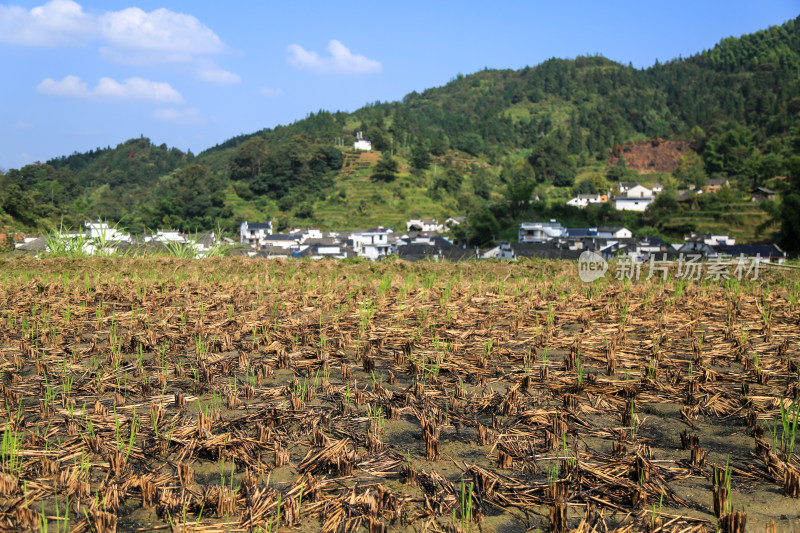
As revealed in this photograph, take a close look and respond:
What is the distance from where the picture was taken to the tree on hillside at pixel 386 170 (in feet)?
297

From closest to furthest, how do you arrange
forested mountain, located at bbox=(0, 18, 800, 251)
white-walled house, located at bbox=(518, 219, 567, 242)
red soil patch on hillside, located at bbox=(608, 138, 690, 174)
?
1. white-walled house, located at bbox=(518, 219, 567, 242)
2. forested mountain, located at bbox=(0, 18, 800, 251)
3. red soil patch on hillside, located at bbox=(608, 138, 690, 174)

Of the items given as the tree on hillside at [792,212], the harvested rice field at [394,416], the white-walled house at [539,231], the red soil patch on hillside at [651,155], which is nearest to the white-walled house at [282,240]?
the white-walled house at [539,231]

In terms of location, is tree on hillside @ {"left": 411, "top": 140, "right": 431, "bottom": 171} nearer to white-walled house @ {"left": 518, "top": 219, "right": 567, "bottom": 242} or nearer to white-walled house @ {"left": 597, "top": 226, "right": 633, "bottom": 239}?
white-walled house @ {"left": 518, "top": 219, "right": 567, "bottom": 242}

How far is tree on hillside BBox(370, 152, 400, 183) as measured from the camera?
90438 millimetres

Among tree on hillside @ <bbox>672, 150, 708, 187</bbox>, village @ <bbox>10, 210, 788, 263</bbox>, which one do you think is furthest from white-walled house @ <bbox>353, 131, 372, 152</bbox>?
tree on hillside @ <bbox>672, 150, 708, 187</bbox>

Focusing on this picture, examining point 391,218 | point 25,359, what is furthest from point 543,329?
point 391,218

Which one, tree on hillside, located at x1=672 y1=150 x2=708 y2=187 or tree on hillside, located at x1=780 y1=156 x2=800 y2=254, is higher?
tree on hillside, located at x1=672 y1=150 x2=708 y2=187

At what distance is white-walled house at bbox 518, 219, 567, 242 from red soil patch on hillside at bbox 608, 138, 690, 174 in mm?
57461

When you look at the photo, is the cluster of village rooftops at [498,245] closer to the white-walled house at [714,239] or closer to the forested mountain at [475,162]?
the white-walled house at [714,239]

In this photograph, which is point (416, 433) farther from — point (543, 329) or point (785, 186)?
point (785, 186)

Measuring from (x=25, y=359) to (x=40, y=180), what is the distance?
7942 cm

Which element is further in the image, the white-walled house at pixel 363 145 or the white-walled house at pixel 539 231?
the white-walled house at pixel 363 145

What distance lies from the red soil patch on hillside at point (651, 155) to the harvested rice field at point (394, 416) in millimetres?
103181

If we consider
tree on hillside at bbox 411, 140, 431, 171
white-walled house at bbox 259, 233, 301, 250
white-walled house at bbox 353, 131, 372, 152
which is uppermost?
white-walled house at bbox 353, 131, 372, 152
